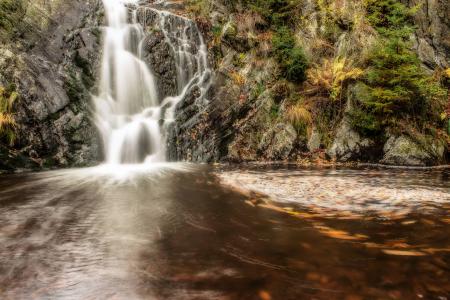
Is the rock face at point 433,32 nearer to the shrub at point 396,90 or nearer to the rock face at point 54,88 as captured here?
the shrub at point 396,90

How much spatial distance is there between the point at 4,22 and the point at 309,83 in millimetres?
10439

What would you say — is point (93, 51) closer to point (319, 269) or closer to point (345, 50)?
point (345, 50)

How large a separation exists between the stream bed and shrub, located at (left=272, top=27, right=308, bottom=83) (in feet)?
21.2

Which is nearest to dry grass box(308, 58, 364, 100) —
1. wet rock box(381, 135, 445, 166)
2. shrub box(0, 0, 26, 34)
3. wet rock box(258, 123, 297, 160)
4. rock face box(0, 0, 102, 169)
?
wet rock box(258, 123, 297, 160)

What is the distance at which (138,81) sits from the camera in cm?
1245

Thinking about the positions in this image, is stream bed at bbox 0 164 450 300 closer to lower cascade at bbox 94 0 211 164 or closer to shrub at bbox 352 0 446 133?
shrub at bbox 352 0 446 133

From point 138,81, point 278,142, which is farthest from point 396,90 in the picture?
point 138,81

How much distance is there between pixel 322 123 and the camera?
38.2 feet

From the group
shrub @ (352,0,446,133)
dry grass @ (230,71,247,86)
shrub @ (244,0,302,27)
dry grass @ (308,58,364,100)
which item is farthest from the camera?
shrub @ (244,0,302,27)

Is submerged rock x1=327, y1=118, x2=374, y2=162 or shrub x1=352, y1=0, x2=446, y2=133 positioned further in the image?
submerged rock x1=327, y1=118, x2=374, y2=162

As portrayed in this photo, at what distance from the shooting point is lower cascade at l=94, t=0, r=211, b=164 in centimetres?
1114

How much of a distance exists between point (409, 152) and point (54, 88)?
11336mm

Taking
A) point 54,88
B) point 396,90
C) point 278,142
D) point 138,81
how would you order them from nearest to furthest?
point 396,90 < point 54,88 < point 278,142 < point 138,81

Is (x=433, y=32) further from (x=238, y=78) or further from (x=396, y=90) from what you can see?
(x=238, y=78)
